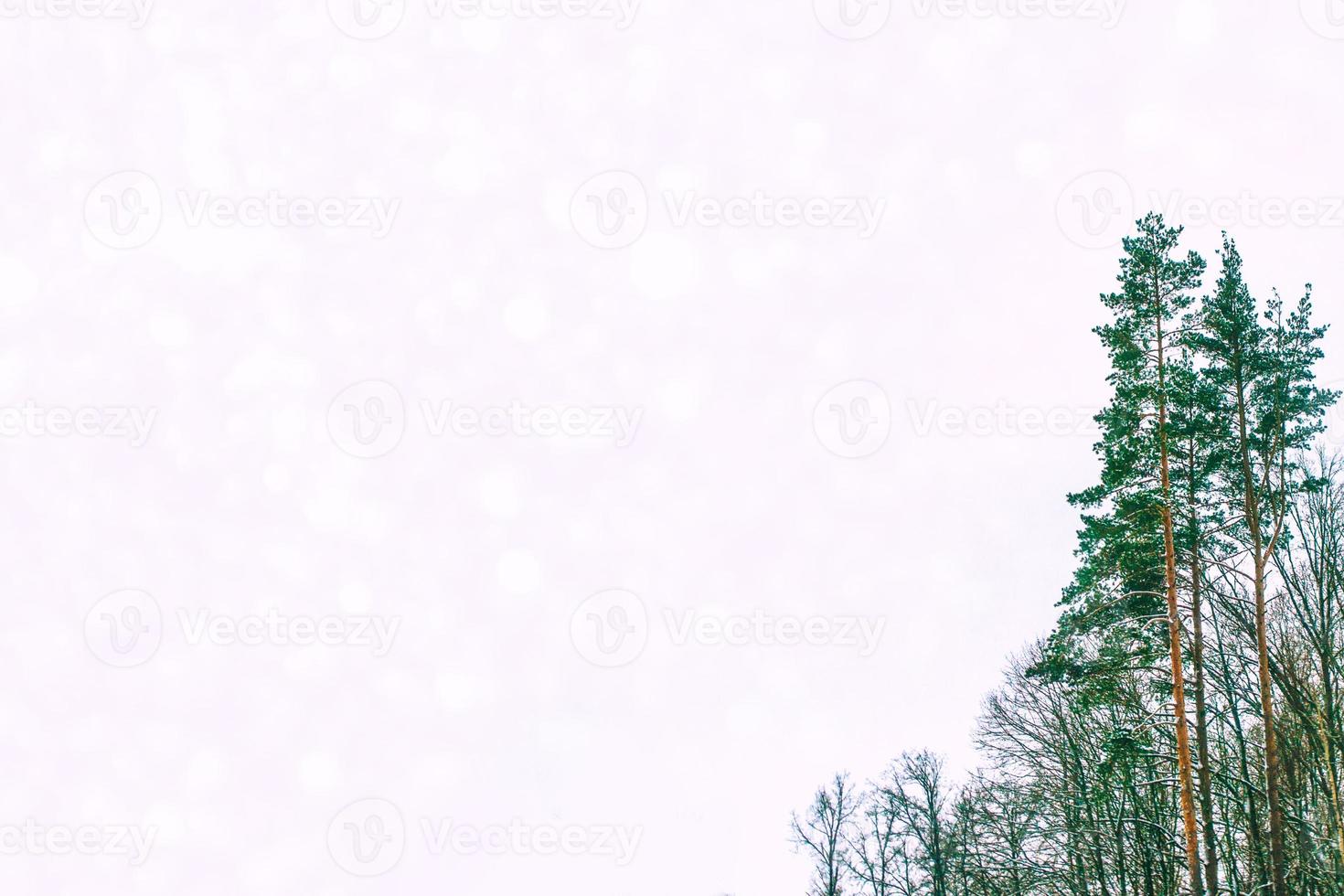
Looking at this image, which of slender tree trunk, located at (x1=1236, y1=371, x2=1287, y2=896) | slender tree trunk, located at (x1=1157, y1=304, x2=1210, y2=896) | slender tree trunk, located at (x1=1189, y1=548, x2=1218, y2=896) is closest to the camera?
slender tree trunk, located at (x1=1157, y1=304, x2=1210, y2=896)

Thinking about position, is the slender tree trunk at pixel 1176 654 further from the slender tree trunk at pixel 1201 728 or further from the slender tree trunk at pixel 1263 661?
the slender tree trunk at pixel 1263 661

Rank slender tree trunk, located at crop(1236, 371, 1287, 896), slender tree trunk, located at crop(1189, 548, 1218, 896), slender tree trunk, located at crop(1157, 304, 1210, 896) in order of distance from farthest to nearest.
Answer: slender tree trunk, located at crop(1189, 548, 1218, 896) → slender tree trunk, located at crop(1236, 371, 1287, 896) → slender tree trunk, located at crop(1157, 304, 1210, 896)

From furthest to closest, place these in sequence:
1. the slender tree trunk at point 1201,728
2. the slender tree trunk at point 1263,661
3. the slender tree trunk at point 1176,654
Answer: the slender tree trunk at point 1201,728 < the slender tree trunk at point 1263,661 < the slender tree trunk at point 1176,654

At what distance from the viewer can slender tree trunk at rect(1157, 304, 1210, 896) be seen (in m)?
18.6

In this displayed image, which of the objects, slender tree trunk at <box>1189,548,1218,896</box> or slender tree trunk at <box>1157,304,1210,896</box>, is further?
slender tree trunk at <box>1189,548,1218,896</box>

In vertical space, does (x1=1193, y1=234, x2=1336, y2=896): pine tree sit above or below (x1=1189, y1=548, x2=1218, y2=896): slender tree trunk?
above

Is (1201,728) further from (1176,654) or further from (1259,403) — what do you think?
(1259,403)

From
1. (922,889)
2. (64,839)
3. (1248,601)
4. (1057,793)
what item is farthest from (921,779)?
(64,839)

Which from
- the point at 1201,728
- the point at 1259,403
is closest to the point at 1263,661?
the point at 1201,728

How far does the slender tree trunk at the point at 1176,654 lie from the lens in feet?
60.9

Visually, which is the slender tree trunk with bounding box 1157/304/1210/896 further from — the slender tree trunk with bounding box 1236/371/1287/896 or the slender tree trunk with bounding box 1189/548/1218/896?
the slender tree trunk with bounding box 1236/371/1287/896

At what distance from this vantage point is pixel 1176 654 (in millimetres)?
19641

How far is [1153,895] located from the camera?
28.0 metres

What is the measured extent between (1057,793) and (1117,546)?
12793 mm
